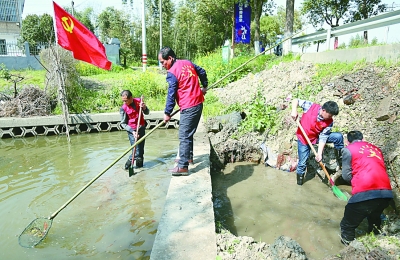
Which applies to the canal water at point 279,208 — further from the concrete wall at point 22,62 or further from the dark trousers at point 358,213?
the concrete wall at point 22,62

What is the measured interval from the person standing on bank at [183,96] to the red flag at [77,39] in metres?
3.71

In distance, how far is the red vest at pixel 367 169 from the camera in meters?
3.09

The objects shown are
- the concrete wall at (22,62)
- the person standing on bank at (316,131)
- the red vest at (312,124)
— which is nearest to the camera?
the person standing on bank at (316,131)

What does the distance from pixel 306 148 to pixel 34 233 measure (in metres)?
4.19

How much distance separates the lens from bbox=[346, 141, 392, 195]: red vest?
3092 mm

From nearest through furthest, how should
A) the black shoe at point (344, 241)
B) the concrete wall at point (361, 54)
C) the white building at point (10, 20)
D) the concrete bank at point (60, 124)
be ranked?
the black shoe at point (344, 241) → the concrete wall at point (361, 54) → the concrete bank at point (60, 124) → the white building at point (10, 20)

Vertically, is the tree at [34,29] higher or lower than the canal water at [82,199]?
higher

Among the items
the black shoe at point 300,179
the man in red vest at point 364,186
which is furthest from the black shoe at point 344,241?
the black shoe at point 300,179

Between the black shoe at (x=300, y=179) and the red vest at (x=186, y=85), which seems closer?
the red vest at (x=186, y=85)

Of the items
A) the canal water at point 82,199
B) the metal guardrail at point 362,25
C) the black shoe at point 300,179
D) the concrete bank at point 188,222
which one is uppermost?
the metal guardrail at point 362,25

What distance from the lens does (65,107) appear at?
8.78 m

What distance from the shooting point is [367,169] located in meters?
3.14

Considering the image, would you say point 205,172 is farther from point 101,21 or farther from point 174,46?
point 101,21

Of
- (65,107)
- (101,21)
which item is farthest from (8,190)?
(101,21)
